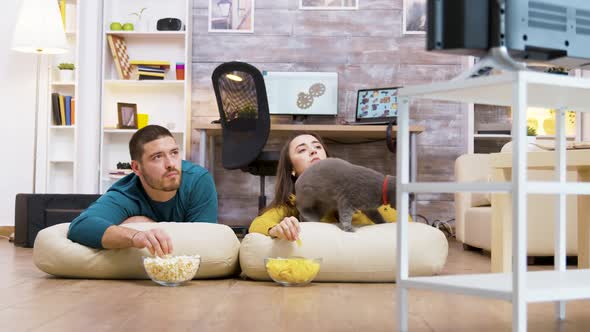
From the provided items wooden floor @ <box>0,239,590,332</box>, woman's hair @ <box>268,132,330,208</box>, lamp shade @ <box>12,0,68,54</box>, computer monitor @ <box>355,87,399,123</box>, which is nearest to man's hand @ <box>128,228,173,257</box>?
wooden floor @ <box>0,239,590,332</box>

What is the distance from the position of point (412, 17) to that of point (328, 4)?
25.3 inches

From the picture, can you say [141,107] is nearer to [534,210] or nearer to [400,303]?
[534,210]

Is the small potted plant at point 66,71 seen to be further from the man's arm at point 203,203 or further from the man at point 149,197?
the man's arm at point 203,203

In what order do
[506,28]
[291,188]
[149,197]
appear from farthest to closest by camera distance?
[291,188] < [149,197] < [506,28]

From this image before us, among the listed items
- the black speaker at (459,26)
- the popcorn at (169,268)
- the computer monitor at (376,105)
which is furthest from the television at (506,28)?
the computer monitor at (376,105)

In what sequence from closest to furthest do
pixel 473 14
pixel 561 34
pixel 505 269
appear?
pixel 473 14 → pixel 561 34 → pixel 505 269

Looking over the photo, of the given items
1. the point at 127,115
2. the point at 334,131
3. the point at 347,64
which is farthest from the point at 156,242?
the point at 347,64

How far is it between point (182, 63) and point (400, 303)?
4.45 metres

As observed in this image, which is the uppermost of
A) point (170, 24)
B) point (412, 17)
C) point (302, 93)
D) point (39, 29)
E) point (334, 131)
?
point (412, 17)

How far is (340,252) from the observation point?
9.27ft

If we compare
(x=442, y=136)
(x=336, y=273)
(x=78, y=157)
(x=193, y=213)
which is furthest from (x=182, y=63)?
(x=336, y=273)

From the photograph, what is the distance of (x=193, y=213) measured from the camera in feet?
10.2

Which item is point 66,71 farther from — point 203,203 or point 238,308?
point 238,308

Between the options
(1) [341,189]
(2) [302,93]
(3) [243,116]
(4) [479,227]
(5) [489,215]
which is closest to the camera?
(1) [341,189]
